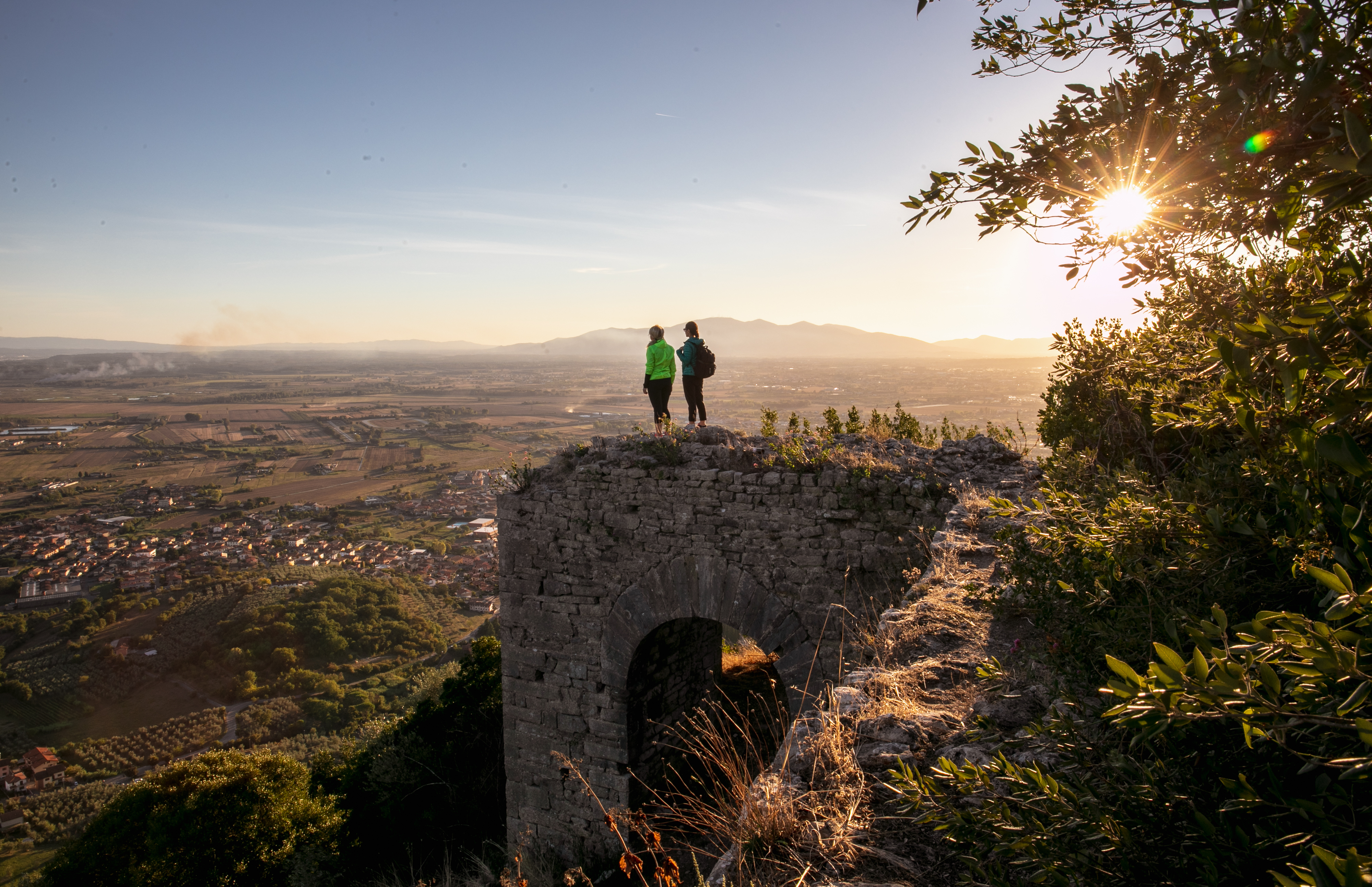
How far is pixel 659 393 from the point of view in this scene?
27.4 feet

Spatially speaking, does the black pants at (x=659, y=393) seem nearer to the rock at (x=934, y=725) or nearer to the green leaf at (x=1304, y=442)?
the rock at (x=934, y=725)

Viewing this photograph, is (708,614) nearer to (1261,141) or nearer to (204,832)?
(1261,141)

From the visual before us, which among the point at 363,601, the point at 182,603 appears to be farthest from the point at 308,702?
the point at 182,603

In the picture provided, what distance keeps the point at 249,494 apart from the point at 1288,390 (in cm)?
4779

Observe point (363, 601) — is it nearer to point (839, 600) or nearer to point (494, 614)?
point (494, 614)

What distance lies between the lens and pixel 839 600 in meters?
5.70

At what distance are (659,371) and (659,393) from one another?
0.29m

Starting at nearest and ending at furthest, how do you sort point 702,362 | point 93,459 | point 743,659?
point 702,362, point 743,659, point 93,459

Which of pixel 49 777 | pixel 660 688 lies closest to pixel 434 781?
pixel 660 688

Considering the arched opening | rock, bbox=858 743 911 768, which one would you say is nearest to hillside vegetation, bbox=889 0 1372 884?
rock, bbox=858 743 911 768

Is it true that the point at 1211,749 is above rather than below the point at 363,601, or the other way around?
above

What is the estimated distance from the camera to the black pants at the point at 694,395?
8305 mm

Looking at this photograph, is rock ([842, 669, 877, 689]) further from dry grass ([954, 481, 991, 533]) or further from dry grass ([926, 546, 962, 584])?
dry grass ([954, 481, 991, 533])

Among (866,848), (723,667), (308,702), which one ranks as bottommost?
(308,702)
